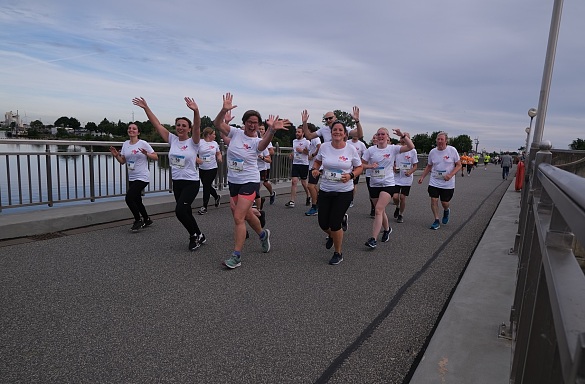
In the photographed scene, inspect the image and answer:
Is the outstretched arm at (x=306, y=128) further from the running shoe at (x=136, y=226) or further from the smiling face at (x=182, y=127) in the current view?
the running shoe at (x=136, y=226)

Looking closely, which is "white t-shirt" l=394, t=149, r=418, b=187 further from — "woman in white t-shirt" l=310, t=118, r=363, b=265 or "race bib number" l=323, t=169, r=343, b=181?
"race bib number" l=323, t=169, r=343, b=181

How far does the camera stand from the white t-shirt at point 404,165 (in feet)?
29.6

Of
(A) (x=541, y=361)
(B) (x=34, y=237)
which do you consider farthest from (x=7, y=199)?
(A) (x=541, y=361)

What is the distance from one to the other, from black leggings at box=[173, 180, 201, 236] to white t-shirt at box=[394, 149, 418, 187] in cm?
457

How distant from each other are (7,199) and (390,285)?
6.39m

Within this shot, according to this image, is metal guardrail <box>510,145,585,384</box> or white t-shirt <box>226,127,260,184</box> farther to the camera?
white t-shirt <box>226,127,260,184</box>

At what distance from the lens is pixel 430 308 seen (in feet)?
13.9

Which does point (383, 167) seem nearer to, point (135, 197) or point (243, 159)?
point (243, 159)

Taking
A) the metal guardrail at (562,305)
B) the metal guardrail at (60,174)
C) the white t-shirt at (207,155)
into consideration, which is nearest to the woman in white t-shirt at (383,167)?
the white t-shirt at (207,155)

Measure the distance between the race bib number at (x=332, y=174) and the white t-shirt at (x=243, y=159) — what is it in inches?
37.4

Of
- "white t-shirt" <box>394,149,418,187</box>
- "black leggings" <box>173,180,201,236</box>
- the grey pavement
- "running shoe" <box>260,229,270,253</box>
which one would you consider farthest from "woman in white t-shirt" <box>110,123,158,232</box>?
"white t-shirt" <box>394,149,418,187</box>

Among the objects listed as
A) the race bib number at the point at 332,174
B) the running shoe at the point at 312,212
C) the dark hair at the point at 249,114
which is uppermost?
the dark hair at the point at 249,114

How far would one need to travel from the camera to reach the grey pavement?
2.99 meters

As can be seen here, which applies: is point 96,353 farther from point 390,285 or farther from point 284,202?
point 284,202
